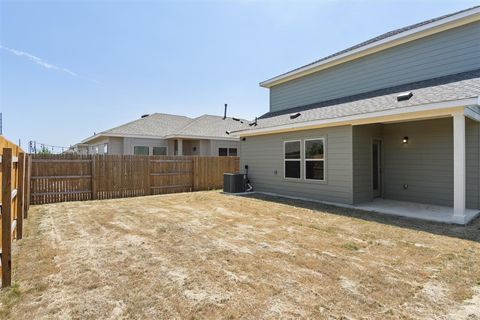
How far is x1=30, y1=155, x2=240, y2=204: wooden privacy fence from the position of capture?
358 inches

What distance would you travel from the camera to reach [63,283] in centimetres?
303

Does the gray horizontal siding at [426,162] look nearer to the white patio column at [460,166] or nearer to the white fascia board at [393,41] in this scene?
the white patio column at [460,166]

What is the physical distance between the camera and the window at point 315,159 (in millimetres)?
8633

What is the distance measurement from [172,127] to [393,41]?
1365 centimetres

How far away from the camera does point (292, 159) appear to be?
9.70 m

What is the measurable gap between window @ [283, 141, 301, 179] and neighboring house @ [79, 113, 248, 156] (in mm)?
6175

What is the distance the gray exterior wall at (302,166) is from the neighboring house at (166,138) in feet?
14.7

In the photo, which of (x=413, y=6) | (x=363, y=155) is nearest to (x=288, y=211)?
(x=363, y=155)

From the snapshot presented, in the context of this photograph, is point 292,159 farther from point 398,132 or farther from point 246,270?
point 246,270

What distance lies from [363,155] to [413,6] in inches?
254

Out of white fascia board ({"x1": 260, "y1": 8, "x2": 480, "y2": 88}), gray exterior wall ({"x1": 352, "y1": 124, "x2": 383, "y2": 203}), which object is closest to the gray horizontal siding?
gray exterior wall ({"x1": 352, "y1": 124, "x2": 383, "y2": 203})

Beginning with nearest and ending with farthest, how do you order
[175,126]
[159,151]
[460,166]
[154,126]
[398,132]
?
[460,166] < [398,132] < [159,151] < [154,126] < [175,126]

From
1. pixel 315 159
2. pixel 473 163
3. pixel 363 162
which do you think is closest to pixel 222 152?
pixel 315 159

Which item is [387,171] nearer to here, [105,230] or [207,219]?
[207,219]
